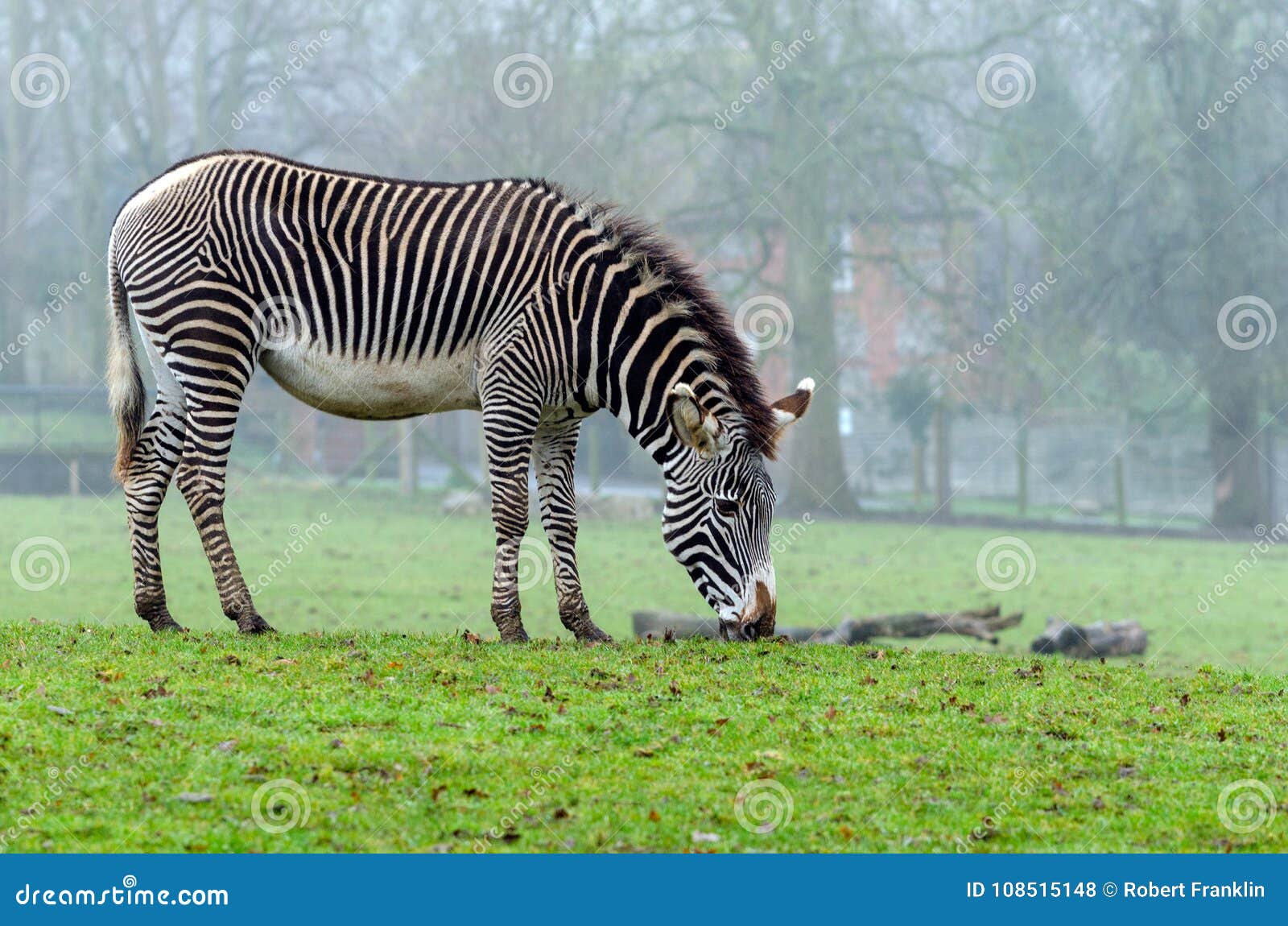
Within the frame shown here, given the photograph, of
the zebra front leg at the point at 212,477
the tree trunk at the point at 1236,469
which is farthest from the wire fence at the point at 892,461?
the zebra front leg at the point at 212,477

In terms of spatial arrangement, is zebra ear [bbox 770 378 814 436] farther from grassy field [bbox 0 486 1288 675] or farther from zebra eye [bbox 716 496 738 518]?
grassy field [bbox 0 486 1288 675]

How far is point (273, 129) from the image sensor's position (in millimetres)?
32781

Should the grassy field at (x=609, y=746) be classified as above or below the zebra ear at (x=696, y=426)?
below

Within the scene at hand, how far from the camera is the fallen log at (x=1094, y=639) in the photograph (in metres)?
15.8

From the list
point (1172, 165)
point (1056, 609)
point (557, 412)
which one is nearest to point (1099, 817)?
point (557, 412)

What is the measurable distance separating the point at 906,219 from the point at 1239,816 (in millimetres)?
24287

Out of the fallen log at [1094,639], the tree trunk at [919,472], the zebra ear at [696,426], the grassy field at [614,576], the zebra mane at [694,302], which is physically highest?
the zebra mane at [694,302]

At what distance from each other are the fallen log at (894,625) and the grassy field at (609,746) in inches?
188

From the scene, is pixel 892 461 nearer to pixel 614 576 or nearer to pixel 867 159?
pixel 867 159

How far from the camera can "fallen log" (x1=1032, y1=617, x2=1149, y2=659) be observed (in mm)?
15797

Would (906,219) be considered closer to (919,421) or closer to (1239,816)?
(919,421)

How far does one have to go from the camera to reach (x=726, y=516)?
31.5 ft

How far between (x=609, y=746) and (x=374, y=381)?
13.4 feet

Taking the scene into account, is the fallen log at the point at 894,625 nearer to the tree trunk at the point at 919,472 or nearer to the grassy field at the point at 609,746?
the grassy field at the point at 609,746
